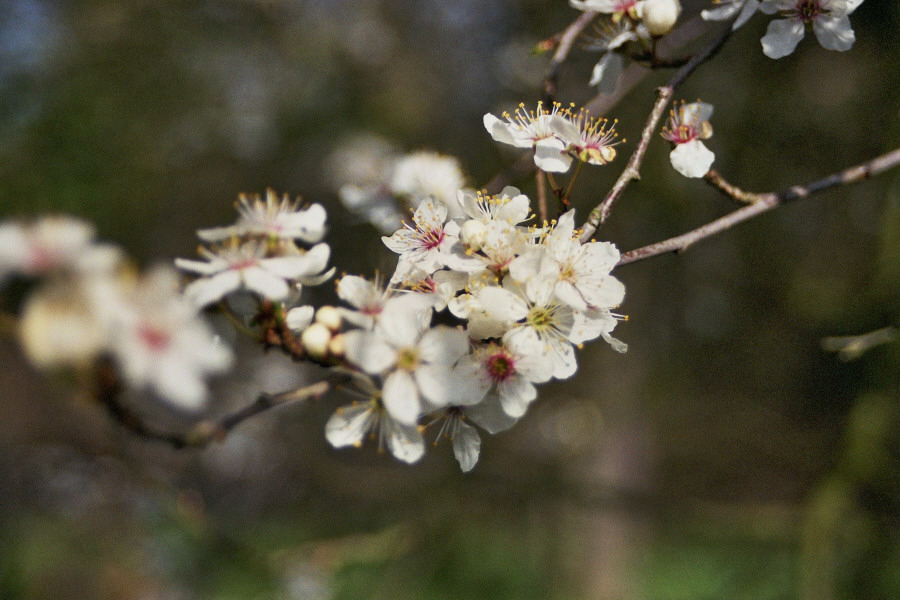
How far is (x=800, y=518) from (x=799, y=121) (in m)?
1.99

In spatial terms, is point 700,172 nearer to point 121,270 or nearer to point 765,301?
point 121,270

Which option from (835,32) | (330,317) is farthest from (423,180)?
(835,32)

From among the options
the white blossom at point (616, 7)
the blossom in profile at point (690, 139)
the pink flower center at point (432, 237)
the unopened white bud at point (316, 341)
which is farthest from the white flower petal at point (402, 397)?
the white blossom at point (616, 7)

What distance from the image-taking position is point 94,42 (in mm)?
3395

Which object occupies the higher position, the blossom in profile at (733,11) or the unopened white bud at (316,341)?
the blossom in profile at (733,11)

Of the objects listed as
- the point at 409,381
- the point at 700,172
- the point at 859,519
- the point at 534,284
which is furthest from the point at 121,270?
the point at 859,519

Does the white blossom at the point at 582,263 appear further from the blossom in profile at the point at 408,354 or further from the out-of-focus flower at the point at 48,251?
the out-of-focus flower at the point at 48,251

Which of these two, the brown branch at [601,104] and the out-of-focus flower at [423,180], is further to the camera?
the out-of-focus flower at [423,180]

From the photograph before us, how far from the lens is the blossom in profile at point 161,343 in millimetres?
703

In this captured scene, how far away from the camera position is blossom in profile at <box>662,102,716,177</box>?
1163 millimetres

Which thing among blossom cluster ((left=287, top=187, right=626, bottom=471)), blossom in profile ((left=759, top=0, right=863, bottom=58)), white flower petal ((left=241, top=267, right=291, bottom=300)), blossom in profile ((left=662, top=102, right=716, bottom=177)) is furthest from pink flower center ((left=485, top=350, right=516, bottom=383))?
blossom in profile ((left=759, top=0, right=863, bottom=58))

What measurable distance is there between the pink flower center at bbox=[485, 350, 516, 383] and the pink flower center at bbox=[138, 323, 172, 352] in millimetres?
487

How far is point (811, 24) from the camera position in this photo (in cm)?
128

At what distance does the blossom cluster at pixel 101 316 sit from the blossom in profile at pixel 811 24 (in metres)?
1.23
